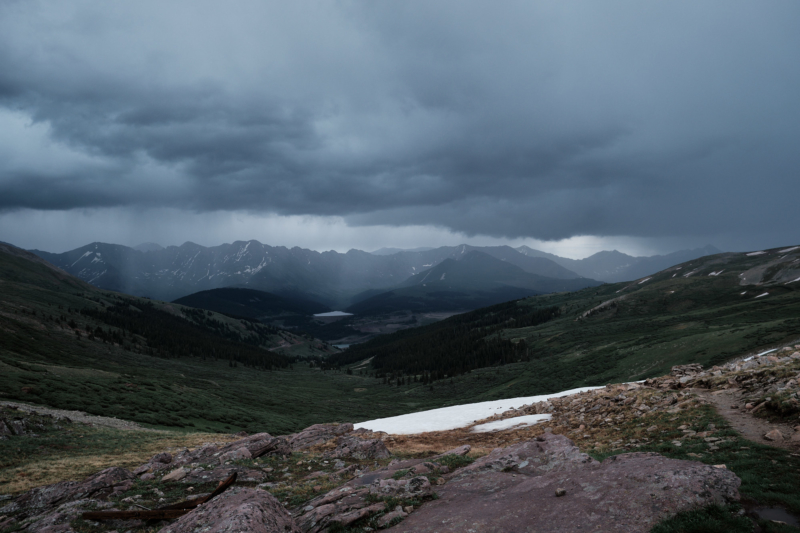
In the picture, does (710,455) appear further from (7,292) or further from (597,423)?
(7,292)

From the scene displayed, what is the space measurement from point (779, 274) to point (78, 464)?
9482 inches

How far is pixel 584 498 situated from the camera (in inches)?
416

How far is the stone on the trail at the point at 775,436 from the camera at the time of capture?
1501cm

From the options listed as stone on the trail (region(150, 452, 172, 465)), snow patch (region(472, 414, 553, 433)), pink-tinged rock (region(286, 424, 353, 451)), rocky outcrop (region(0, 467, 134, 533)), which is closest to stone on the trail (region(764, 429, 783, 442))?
snow patch (region(472, 414, 553, 433))

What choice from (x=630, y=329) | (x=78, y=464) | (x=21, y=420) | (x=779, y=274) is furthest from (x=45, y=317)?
(x=779, y=274)

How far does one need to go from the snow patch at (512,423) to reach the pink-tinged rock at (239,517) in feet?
90.3

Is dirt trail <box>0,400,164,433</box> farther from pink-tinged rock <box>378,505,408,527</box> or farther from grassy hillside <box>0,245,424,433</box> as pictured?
pink-tinged rock <box>378,505,408,527</box>

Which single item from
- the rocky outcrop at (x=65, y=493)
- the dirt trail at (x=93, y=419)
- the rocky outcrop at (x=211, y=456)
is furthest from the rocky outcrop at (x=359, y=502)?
the dirt trail at (x=93, y=419)

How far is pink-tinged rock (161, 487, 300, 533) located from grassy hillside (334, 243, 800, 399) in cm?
7797

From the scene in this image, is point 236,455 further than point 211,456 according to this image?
No

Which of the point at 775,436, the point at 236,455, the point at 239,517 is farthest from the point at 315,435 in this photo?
the point at 775,436

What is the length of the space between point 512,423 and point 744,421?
19921 mm

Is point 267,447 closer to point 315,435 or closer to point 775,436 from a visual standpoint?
point 315,435

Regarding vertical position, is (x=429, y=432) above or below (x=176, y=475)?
below
